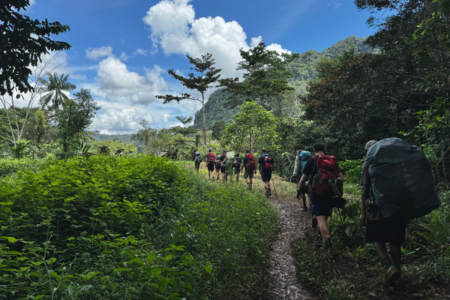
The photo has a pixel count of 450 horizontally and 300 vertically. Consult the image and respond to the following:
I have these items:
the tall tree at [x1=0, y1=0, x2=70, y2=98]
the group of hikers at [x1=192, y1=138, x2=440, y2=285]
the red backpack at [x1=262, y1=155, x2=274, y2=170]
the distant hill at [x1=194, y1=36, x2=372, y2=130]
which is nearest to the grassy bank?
the group of hikers at [x1=192, y1=138, x2=440, y2=285]

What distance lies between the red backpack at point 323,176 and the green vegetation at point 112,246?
1.53 m

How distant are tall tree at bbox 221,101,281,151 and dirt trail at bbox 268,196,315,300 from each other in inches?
425

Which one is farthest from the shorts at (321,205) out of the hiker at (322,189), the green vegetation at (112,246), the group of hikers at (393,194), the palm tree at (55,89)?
the palm tree at (55,89)

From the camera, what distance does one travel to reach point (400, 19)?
1163 centimetres

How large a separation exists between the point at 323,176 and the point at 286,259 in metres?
1.70

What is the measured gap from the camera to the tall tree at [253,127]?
17.6 metres

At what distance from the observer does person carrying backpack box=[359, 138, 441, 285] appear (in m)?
2.50

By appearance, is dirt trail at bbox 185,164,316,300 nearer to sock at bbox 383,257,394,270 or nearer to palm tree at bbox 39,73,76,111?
sock at bbox 383,257,394,270

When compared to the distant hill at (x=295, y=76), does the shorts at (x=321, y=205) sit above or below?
below

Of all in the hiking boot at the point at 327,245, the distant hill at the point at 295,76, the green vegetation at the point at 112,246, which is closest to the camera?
the green vegetation at the point at 112,246

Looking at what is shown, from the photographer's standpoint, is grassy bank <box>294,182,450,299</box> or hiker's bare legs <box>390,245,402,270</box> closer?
grassy bank <box>294,182,450,299</box>

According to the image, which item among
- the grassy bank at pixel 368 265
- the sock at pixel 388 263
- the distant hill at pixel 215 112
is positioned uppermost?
the distant hill at pixel 215 112

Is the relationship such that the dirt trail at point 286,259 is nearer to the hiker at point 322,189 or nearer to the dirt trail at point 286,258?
the dirt trail at point 286,258

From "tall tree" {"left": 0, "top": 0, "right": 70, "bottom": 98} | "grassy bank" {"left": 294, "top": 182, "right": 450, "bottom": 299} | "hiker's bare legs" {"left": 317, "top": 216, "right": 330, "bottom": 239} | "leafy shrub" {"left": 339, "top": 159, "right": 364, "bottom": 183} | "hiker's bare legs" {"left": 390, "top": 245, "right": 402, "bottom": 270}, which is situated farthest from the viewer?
"leafy shrub" {"left": 339, "top": 159, "right": 364, "bottom": 183}
